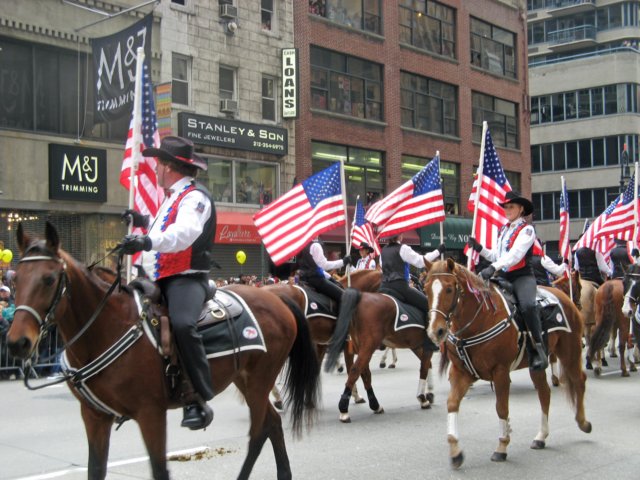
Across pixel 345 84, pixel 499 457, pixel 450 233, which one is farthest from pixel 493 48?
pixel 499 457

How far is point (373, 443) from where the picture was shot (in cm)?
924

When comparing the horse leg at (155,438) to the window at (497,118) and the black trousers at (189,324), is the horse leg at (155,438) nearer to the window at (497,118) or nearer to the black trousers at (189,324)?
the black trousers at (189,324)

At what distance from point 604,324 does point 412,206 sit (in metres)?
4.00

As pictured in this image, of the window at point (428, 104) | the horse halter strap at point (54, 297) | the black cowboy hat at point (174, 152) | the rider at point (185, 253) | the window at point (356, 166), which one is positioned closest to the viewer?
the horse halter strap at point (54, 297)

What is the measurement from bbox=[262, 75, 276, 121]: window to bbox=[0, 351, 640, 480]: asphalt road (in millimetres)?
18302

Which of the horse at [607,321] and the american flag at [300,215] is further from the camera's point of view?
the horse at [607,321]

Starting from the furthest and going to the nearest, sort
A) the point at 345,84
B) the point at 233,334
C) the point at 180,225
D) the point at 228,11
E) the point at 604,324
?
the point at 345,84 < the point at 228,11 < the point at 604,324 < the point at 233,334 < the point at 180,225

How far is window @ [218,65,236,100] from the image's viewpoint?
28.2 m

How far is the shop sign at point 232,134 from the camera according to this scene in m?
26.4

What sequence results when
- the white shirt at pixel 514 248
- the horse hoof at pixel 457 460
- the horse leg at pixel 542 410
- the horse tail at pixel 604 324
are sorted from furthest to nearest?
the horse tail at pixel 604 324
the horse leg at pixel 542 410
the white shirt at pixel 514 248
the horse hoof at pixel 457 460

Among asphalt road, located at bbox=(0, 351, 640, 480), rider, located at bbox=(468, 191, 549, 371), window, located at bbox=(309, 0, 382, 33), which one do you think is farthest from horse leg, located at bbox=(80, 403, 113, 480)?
window, located at bbox=(309, 0, 382, 33)

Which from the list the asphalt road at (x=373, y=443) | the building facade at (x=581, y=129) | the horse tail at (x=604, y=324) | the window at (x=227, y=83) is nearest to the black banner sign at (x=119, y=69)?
the asphalt road at (x=373, y=443)

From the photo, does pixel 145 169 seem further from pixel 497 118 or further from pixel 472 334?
pixel 497 118

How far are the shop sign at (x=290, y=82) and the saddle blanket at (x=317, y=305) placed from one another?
60.0ft
